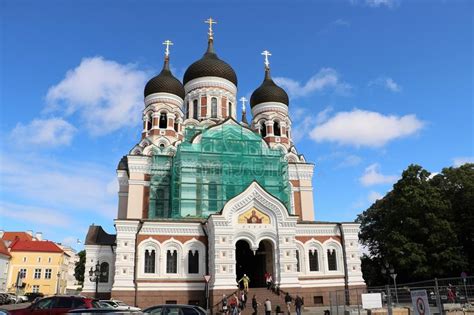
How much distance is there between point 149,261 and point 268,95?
71.0ft

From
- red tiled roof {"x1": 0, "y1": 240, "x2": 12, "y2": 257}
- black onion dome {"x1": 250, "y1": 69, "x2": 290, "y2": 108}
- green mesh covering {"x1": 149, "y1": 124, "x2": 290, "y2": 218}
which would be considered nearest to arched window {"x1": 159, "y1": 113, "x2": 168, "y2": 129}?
green mesh covering {"x1": 149, "y1": 124, "x2": 290, "y2": 218}

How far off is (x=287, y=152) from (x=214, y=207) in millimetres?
11797

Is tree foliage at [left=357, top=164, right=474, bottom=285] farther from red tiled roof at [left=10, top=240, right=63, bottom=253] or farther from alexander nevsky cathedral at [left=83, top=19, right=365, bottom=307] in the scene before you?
red tiled roof at [left=10, top=240, right=63, bottom=253]

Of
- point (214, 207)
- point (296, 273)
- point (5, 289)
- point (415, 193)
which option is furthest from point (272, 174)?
point (5, 289)

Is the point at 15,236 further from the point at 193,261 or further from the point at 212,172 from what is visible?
the point at 193,261

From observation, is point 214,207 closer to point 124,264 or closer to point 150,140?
point 124,264

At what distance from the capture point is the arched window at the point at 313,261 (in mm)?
29938

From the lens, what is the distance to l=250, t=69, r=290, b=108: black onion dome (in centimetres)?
4297

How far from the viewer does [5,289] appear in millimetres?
56438

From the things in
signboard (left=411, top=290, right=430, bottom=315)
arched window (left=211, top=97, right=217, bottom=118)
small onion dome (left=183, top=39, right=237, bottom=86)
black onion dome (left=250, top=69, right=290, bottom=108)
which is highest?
small onion dome (left=183, top=39, right=237, bottom=86)

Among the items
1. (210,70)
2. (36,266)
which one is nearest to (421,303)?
(210,70)

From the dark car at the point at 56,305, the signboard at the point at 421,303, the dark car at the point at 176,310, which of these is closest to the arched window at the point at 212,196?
the dark car at the point at 56,305

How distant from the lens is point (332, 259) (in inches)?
1196

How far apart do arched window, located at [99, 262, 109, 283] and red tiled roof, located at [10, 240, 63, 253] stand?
121 feet
